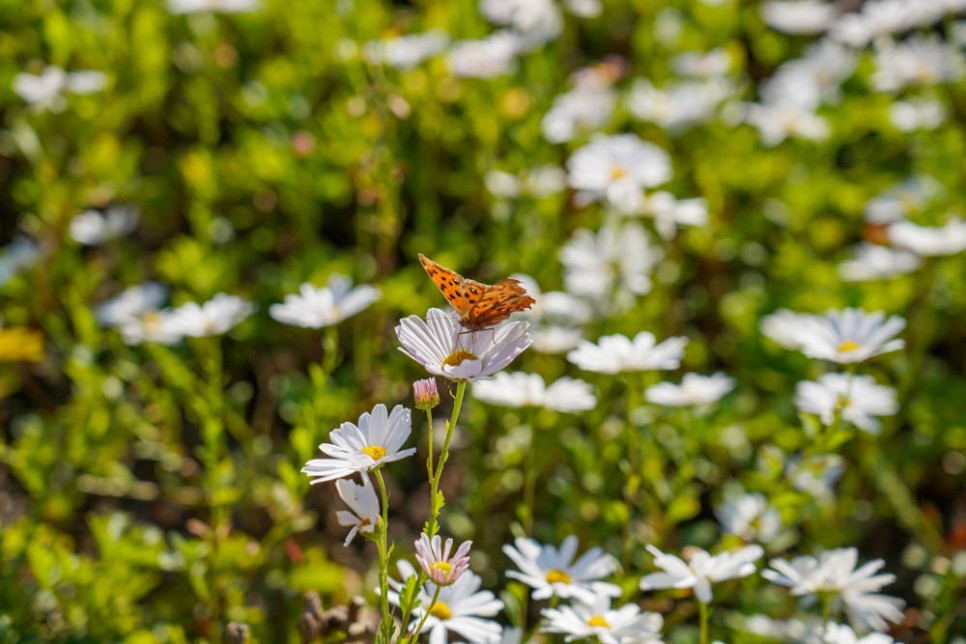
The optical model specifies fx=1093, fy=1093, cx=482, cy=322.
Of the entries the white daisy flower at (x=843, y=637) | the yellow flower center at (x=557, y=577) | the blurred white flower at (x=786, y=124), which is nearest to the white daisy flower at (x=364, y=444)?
the yellow flower center at (x=557, y=577)

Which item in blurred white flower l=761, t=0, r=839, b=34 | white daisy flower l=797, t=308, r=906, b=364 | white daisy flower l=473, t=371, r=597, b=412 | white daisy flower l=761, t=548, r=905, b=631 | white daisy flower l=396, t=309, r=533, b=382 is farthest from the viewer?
blurred white flower l=761, t=0, r=839, b=34

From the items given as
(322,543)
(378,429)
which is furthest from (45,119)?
(378,429)

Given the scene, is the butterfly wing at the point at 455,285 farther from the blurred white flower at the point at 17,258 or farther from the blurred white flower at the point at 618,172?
the blurred white flower at the point at 17,258

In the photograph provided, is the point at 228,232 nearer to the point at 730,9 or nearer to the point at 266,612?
the point at 266,612

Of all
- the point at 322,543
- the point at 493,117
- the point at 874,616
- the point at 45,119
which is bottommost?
the point at 322,543

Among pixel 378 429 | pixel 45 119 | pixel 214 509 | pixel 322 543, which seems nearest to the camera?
pixel 378 429

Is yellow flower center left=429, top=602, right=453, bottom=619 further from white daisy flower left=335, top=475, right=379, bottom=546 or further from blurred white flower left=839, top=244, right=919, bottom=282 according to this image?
blurred white flower left=839, top=244, right=919, bottom=282

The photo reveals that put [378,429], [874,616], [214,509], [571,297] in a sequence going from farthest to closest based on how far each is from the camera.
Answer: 1. [571,297]
2. [214,509]
3. [874,616]
4. [378,429]

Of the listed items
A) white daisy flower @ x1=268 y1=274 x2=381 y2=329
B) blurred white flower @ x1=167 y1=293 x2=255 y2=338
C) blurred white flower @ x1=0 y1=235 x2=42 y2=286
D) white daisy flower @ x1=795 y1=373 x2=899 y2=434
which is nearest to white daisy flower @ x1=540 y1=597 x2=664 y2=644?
white daisy flower @ x1=795 y1=373 x2=899 y2=434
